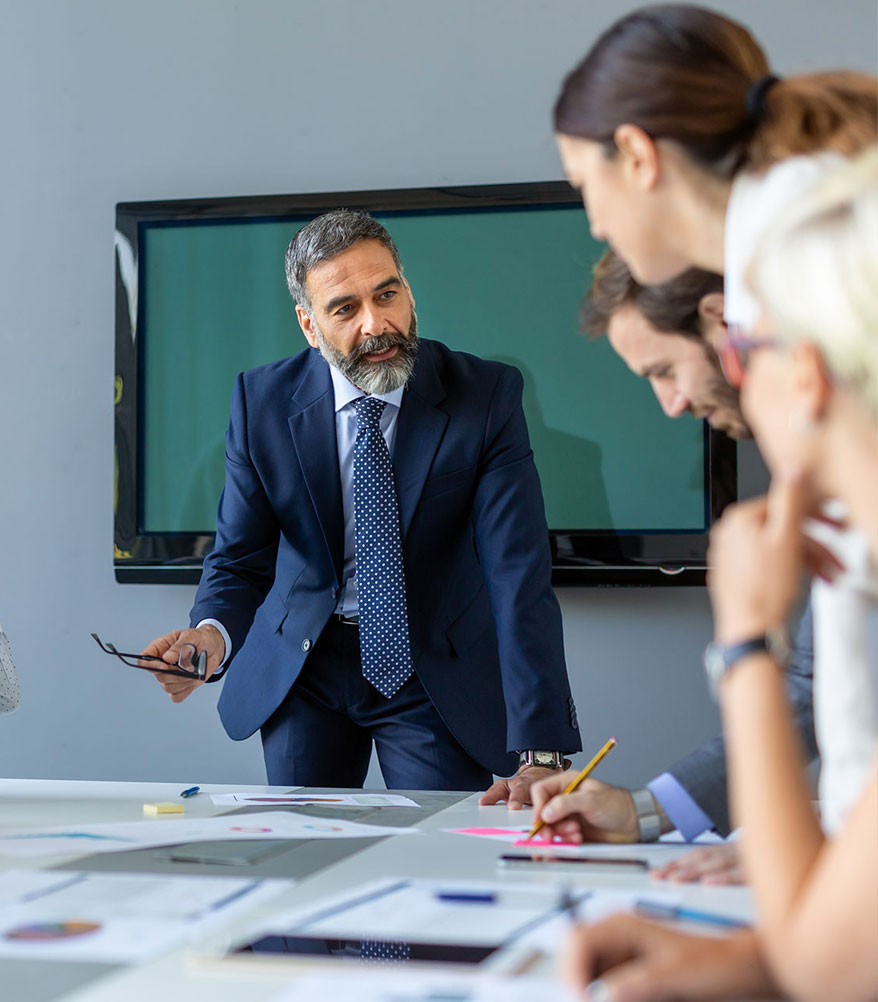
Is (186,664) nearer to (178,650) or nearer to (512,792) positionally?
(178,650)

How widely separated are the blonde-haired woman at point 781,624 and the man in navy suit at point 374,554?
56.1 inches

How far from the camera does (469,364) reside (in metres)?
2.65

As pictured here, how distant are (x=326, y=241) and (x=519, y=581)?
0.81m

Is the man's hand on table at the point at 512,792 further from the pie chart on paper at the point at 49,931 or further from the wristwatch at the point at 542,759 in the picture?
the pie chart on paper at the point at 49,931

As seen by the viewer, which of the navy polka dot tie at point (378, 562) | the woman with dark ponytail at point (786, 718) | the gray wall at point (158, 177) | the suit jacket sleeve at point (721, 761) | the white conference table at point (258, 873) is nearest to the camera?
the woman with dark ponytail at point (786, 718)

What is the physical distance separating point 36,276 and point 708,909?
10.2 feet

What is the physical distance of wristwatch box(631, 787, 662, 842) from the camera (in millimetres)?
1499

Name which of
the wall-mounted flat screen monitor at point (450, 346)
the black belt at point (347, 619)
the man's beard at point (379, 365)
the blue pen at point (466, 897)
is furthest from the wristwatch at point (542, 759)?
the wall-mounted flat screen monitor at point (450, 346)

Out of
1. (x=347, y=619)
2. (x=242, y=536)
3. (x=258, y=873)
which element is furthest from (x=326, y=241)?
(x=258, y=873)

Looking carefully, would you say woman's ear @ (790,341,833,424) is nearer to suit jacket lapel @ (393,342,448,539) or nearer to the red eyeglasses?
the red eyeglasses

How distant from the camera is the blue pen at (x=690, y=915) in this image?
1.08 m

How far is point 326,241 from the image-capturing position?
256 centimetres

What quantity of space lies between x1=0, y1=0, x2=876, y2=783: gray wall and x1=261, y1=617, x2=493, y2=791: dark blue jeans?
108cm

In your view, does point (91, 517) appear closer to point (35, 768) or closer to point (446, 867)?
point (35, 768)
